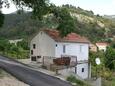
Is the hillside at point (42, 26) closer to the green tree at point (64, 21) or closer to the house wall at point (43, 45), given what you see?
the house wall at point (43, 45)

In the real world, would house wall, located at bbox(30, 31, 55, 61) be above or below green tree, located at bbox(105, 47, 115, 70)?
above

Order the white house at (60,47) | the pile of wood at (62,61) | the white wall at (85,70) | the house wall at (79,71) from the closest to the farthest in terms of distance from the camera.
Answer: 1. the house wall at (79,71)
2. the pile of wood at (62,61)
3. the white house at (60,47)
4. the white wall at (85,70)

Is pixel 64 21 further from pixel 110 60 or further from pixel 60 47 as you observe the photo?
pixel 110 60

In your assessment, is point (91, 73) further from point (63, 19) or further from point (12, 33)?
point (12, 33)

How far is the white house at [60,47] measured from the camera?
4581cm

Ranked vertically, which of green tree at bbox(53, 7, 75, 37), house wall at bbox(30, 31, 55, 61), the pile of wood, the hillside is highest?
green tree at bbox(53, 7, 75, 37)

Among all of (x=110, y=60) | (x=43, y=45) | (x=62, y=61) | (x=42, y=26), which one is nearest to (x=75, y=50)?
(x=43, y=45)

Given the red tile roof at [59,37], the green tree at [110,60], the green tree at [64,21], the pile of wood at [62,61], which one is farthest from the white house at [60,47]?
the green tree at [110,60]

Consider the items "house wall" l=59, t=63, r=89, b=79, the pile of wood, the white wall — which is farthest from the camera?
the white wall

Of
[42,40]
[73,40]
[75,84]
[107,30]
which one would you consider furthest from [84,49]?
[107,30]

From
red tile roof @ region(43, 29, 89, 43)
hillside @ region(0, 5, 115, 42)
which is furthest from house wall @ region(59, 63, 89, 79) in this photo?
hillside @ region(0, 5, 115, 42)

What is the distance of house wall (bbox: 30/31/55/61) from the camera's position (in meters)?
45.9

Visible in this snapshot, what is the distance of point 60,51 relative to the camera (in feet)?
152

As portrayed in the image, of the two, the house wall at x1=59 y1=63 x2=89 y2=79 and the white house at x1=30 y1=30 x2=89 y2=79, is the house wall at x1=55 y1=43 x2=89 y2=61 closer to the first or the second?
the white house at x1=30 y1=30 x2=89 y2=79
